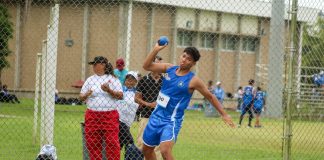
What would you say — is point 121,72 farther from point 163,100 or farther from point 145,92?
point 163,100

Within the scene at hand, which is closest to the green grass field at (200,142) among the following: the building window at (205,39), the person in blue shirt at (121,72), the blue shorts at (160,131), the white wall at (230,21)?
the person in blue shirt at (121,72)

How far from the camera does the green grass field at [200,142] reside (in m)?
12.6

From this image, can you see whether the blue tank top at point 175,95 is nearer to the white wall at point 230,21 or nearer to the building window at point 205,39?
the white wall at point 230,21

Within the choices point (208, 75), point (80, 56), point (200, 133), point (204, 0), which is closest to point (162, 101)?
point (204, 0)

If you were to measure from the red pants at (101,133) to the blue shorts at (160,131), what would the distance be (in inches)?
42.6

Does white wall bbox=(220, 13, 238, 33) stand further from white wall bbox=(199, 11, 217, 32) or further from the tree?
the tree

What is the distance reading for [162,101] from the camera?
26.9 feet

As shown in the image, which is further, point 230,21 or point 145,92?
point 230,21

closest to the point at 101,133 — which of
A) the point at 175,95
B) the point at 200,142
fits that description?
the point at 175,95

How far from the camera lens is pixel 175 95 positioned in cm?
814

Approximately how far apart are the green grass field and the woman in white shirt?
2322mm

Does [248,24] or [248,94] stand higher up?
[248,24]

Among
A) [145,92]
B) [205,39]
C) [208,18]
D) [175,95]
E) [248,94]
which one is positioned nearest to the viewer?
[175,95]

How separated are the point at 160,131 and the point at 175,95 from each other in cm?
48
